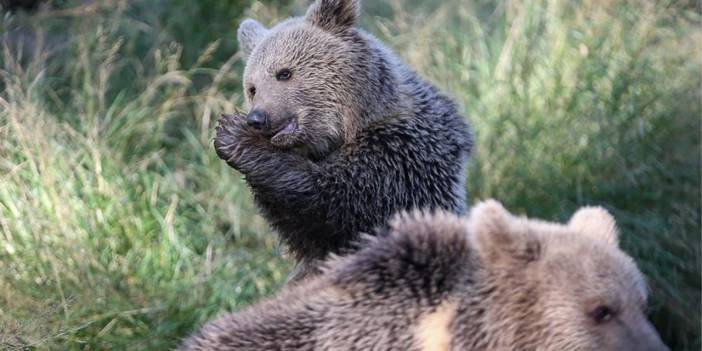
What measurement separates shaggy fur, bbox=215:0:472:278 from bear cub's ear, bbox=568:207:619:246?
1280mm

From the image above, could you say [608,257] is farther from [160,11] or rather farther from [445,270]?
[160,11]

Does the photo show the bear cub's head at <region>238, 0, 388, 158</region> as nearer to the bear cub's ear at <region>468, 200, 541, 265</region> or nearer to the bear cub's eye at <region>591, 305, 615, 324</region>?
the bear cub's ear at <region>468, 200, 541, 265</region>

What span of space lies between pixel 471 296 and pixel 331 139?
5.14 feet

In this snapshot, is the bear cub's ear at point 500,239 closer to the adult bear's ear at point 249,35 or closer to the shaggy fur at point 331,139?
the shaggy fur at point 331,139

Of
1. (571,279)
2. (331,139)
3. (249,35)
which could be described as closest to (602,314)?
(571,279)

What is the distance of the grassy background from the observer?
5.60m

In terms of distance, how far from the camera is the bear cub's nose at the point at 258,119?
15.5 feet

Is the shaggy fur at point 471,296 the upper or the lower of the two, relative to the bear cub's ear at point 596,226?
lower

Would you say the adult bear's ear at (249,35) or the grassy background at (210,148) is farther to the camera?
the grassy background at (210,148)

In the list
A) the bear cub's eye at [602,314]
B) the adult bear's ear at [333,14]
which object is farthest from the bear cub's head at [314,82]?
the bear cub's eye at [602,314]

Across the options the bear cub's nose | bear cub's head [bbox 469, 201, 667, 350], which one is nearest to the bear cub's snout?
the bear cub's nose

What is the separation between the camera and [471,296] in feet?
11.5

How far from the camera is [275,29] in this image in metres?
5.16

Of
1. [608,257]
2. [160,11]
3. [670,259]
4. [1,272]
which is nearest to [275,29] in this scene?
[1,272]
